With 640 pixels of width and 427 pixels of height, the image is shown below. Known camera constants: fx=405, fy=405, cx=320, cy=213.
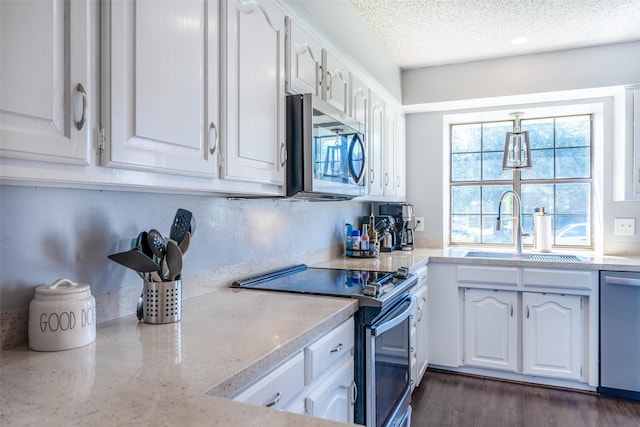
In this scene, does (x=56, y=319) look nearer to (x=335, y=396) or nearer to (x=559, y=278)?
(x=335, y=396)

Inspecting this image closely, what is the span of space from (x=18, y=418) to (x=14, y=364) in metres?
0.29

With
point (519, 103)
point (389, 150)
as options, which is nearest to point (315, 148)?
point (389, 150)

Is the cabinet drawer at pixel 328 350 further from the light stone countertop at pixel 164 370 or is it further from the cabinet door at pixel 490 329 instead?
the cabinet door at pixel 490 329

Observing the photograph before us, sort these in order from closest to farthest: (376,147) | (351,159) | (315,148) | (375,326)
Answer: (375,326)
(315,148)
(351,159)
(376,147)

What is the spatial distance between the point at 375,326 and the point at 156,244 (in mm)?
863

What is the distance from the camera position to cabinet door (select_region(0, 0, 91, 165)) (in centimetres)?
74

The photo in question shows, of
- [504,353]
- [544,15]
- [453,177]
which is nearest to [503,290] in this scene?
[504,353]

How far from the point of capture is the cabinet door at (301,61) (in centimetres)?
169

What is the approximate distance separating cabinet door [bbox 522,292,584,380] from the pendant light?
1.11 metres

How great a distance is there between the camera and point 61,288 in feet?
3.30

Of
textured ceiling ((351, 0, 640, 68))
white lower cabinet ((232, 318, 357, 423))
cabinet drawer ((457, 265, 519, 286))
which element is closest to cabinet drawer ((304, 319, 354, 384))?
white lower cabinet ((232, 318, 357, 423))

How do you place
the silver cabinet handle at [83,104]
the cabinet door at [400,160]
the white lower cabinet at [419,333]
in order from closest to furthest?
the silver cabinet handle at [83,104] < the white lower cabinet at [419,333] < the cabinet door at [400,160]

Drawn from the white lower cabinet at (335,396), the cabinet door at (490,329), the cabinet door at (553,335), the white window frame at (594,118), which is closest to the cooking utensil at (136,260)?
the white lower cabinet at (335,396)

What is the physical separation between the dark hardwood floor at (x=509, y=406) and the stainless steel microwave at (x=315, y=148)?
151 centimetres
